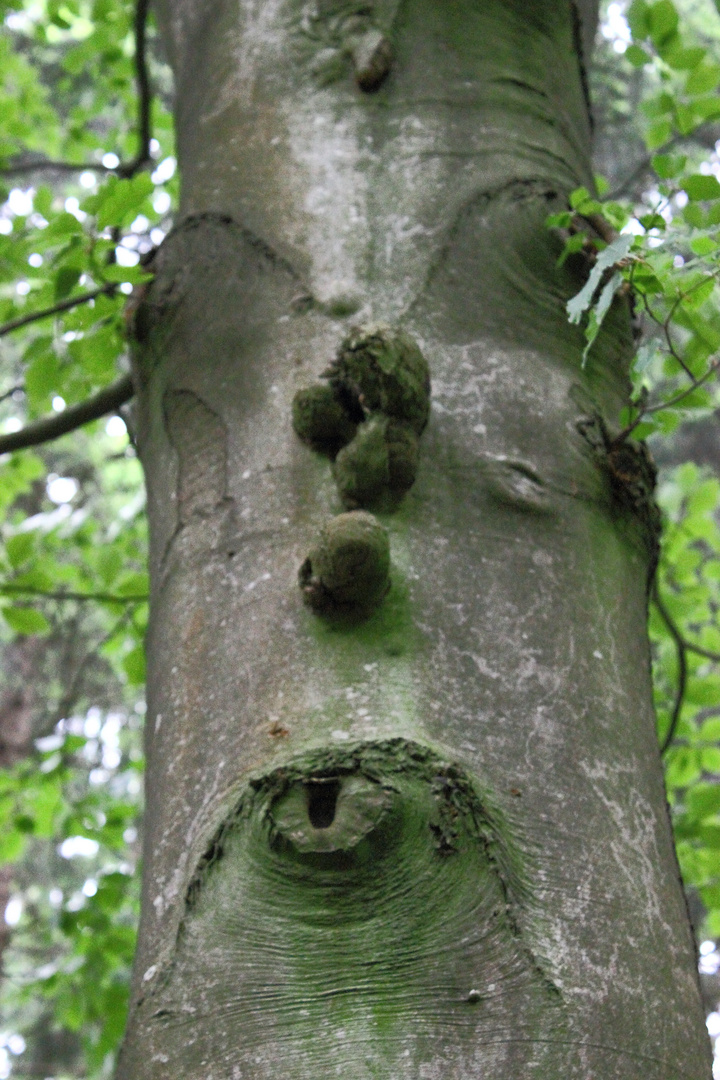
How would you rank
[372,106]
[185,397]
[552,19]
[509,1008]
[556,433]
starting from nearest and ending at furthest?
[509,1008], [556,433], [185,397], [372,106], [552,19]

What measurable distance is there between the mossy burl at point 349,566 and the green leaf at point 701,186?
0.78 metres

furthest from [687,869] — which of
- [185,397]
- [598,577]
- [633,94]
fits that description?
[633,94]

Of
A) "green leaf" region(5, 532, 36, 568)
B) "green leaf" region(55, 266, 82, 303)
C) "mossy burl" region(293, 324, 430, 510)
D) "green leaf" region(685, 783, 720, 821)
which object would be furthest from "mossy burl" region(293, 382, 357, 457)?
"green leaf" region(685, 783, 720, 821)

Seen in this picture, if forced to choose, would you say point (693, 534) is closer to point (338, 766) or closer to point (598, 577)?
point (598, 577)

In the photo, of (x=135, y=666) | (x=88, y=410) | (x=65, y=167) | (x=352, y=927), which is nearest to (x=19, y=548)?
(x=88, y=410)

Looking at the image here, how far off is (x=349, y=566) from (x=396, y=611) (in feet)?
0.30

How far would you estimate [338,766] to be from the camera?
1180 millimetres

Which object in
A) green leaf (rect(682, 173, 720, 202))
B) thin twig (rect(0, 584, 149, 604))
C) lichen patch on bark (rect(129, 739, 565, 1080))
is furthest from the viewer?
thin twig (rect(0, 584, 149, 604))

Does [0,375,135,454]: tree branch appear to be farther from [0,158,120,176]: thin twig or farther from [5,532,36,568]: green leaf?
[0,158,120,176]: thin twig

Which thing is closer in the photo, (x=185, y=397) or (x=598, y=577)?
(x=598, y=577)

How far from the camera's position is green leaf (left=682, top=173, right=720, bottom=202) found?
1689 millimetres

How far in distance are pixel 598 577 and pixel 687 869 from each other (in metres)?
1.94

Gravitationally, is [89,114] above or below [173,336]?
below

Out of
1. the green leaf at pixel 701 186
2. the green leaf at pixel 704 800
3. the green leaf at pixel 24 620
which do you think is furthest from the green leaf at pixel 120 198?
the green leaf at pixel 704 800
